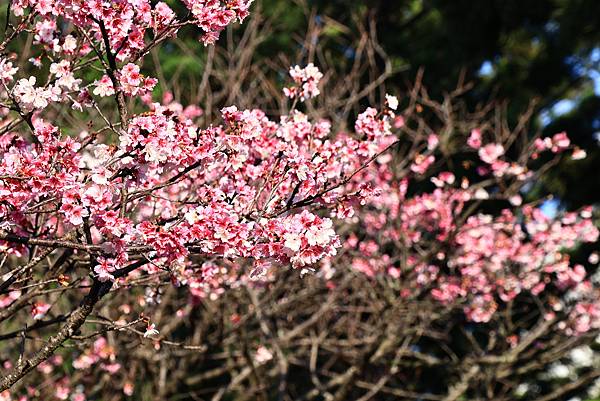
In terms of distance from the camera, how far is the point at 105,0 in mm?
2408

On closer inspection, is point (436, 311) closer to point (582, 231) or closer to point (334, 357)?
point (334, 357)

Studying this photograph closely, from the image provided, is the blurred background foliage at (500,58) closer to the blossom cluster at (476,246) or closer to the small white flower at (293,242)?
the blossom cluster at (476,246)

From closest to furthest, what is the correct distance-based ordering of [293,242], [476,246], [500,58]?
[293,242]
[476,246]
[500,58]

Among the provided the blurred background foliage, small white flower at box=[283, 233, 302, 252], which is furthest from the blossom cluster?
small white flower at box=[283, 233, 302, 252]

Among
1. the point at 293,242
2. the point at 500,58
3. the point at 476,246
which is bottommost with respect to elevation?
the point at 293,242

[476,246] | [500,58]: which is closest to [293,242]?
[476,246]

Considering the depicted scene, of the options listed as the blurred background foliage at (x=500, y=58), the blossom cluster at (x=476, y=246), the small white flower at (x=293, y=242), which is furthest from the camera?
the blurred background foliage at (x=500, y=58)

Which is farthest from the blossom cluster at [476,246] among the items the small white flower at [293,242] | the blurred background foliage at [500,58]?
the small white flower at [293,242]

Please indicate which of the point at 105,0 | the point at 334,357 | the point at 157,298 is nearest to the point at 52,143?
the point at 105,0

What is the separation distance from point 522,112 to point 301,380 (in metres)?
4.52

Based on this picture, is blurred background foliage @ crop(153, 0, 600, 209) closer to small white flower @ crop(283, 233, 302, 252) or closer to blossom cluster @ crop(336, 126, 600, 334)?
blossom cluster @ crop(336, 126, 600, 334)

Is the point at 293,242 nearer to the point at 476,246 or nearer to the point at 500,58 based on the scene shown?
the point at 476,246

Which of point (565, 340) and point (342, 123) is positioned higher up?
point (342, 123)

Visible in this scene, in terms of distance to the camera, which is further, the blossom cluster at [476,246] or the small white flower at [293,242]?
the blossom cluster at [476,246]
